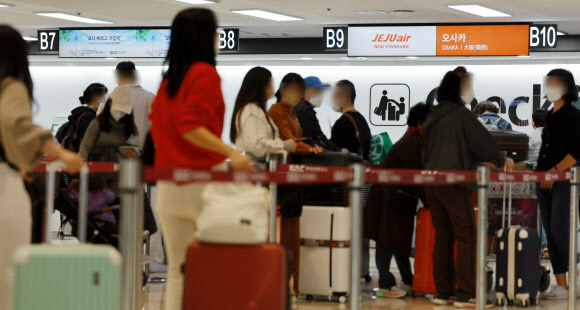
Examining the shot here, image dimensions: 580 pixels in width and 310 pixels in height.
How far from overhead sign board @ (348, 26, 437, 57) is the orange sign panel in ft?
0.54

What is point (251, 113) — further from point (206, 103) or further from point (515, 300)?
point (515, 300)

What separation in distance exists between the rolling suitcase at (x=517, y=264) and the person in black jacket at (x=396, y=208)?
74 centimetres

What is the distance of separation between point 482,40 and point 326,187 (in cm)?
586

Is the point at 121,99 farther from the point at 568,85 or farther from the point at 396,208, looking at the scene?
the point at 568,85

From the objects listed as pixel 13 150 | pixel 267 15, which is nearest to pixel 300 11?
pixel 267 15

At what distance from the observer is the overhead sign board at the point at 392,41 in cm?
Result: 1192

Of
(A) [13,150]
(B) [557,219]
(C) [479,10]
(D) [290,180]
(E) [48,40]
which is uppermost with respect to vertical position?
(C) [479,10]

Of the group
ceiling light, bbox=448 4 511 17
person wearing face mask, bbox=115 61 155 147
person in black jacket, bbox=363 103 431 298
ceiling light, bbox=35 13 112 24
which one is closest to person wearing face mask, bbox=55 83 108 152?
person wearing face mask, bbox=115 61 155 147

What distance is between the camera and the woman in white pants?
3.26 meters

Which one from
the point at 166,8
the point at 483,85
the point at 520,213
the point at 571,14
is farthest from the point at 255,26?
the point at 520,213

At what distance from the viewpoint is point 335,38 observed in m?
12.3

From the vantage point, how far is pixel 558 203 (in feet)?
22.4

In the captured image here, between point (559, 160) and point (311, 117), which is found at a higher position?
point (311, 117)

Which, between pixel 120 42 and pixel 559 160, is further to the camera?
pixel 120 42
